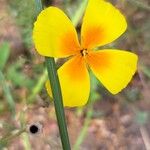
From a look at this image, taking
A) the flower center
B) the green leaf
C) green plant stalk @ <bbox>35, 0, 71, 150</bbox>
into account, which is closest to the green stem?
green plant stalk @ <bbox>35, 0, 71, 150</bbox>

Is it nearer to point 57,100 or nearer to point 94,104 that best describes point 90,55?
point 57,100

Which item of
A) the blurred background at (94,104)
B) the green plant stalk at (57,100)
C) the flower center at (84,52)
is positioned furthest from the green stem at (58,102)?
the blurred background at (94,104)

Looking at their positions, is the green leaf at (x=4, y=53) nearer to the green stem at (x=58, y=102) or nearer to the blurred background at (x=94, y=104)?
the blurred background at (x=94, y=104)

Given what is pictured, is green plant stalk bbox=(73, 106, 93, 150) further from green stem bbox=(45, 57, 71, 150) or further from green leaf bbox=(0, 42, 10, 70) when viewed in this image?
green stem bbox=(45, 57, 71, 150)

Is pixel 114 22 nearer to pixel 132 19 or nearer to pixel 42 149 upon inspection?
pixel 42 149

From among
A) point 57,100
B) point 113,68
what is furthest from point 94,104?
point 57,100
